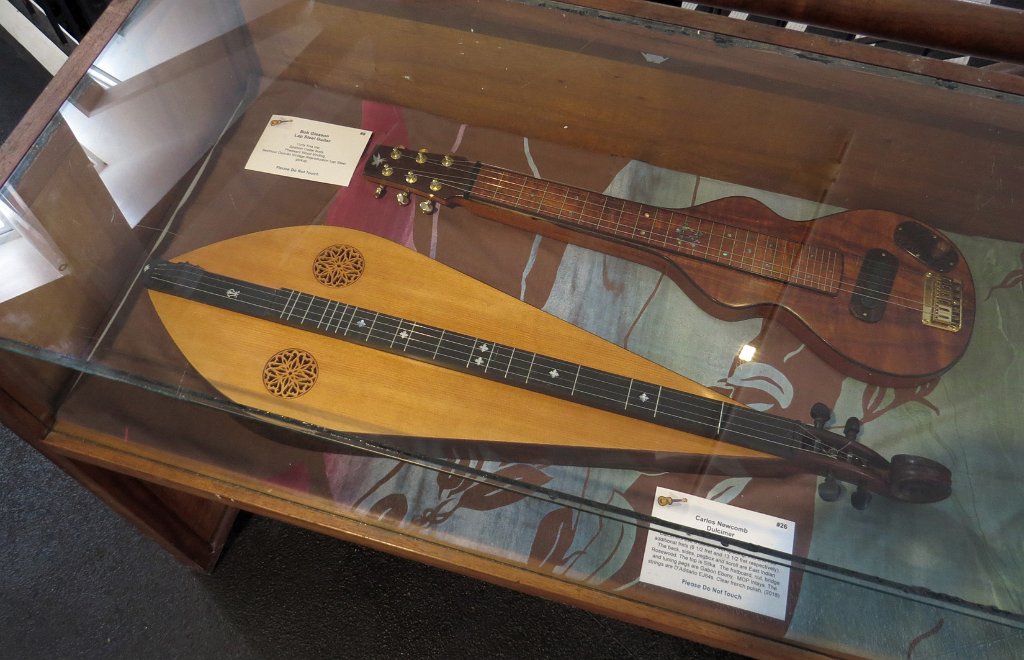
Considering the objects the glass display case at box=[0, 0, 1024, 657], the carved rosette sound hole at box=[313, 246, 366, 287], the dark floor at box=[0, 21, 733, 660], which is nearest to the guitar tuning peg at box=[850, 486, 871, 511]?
the glass display case at box=[0, 0, 1024, 657]

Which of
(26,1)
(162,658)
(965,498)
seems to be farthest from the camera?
(26,1)

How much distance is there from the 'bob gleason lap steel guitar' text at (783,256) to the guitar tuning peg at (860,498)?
0.16m

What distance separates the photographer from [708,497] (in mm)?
775

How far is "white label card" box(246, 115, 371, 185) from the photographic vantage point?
102cm

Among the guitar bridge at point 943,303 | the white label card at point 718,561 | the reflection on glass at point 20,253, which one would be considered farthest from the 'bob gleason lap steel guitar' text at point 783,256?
the reflection on glass at point 20,253

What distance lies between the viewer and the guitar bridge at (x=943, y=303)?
862 millimetres

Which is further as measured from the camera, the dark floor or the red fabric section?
Answer: the dark floor

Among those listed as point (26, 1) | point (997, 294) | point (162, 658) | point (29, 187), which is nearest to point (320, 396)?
point (29, 187)

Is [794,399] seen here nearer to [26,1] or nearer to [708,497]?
[708,497]

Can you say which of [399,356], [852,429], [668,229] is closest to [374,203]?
[399,356]

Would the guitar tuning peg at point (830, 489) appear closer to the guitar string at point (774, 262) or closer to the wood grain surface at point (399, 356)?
the wood grain surface at point (399, 356)

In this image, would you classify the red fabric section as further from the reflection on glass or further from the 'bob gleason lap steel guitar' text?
the reflection on glass

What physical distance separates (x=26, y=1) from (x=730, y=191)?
149 centimetres

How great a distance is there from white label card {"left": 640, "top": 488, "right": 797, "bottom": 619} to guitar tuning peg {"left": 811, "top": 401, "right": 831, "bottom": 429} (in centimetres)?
12
